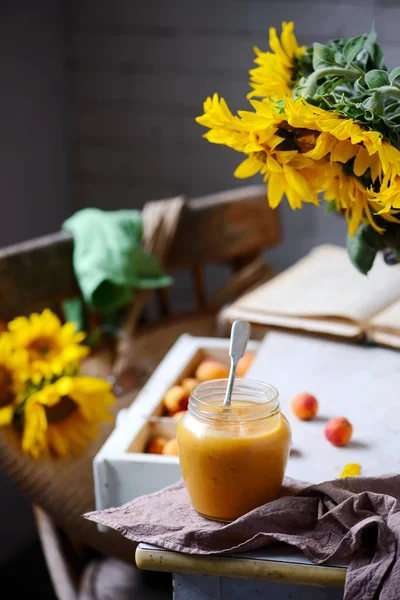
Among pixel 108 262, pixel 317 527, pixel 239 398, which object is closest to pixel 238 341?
pixel 239 398

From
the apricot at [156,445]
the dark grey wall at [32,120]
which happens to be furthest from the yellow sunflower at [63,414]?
the dark grey wall at [32,120]

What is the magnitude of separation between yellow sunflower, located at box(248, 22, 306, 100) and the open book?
19.9 inches

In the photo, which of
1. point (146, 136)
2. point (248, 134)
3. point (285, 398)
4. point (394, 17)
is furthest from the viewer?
point (146, 136)

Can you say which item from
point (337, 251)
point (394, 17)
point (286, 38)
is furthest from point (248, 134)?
point (394, 17)

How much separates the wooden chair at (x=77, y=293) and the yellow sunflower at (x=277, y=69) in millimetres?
803

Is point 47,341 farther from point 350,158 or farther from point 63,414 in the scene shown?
Answer: point 350,158

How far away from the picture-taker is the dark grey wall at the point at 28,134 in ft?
7.77

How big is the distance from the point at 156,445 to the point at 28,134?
168 centimetres

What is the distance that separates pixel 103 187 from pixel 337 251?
1.36 meters

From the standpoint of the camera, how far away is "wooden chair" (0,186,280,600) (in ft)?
4.78

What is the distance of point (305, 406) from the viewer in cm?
111

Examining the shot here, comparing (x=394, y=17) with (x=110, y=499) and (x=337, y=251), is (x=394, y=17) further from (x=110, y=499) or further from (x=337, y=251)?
(x=110, y=499)

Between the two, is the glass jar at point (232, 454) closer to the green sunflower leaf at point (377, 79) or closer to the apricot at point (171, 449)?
the apricot at point (171, 449)

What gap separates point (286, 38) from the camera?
3.46 ft
